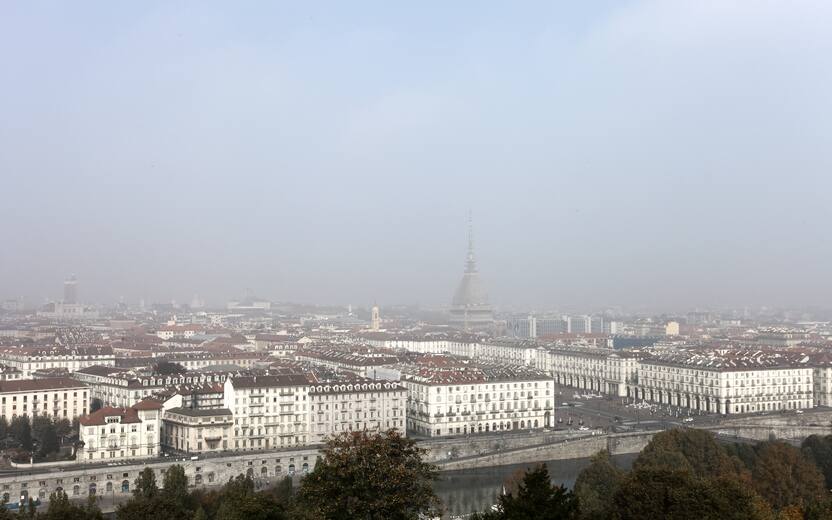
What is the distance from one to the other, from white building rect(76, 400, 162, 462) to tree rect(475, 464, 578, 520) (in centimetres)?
2566

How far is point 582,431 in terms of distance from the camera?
5269 cm

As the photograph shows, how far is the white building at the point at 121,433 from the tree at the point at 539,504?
25.7 metres

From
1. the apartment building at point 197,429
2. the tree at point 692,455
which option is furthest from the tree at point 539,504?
the apartment building at point 197,429

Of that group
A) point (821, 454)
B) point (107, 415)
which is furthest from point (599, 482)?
point (107, 415)

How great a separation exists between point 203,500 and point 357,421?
17550 mm

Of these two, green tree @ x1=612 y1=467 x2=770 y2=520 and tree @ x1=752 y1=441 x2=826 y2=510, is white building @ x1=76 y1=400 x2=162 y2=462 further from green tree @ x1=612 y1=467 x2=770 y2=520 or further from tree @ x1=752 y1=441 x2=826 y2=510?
tree @ x1=752 y1=441 x2=826 y2=510

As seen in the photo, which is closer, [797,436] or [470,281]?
[797,436]

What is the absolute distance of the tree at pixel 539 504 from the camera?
20406mm

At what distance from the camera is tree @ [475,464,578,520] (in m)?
20.4

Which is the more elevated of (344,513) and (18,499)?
(344,513)

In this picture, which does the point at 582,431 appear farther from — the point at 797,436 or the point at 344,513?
the point at 344,513

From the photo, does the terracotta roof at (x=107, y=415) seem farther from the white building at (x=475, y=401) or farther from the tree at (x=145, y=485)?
the white building at (x=475, y=401)

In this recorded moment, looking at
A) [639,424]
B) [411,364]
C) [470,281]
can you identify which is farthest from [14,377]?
[470,281]

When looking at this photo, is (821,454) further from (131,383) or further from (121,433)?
(131,383)
